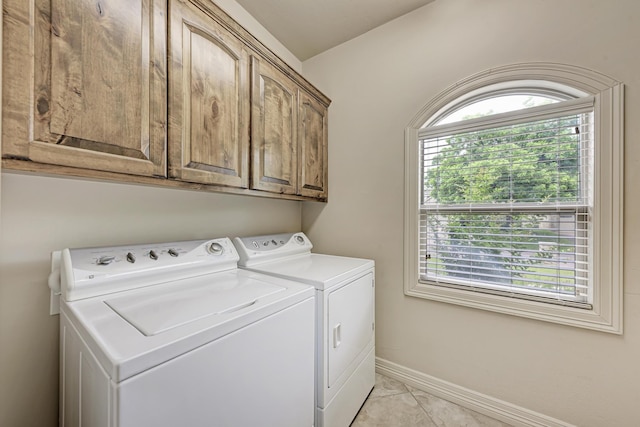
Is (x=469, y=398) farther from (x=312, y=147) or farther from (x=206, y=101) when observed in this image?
(x=206, y=101)

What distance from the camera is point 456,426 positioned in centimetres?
148

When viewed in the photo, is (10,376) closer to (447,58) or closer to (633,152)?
(447,58)

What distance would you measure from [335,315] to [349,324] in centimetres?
20

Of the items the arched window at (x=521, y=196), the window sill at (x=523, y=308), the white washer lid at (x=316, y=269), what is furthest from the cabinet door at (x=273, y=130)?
the window sill at (x=523, y=308)

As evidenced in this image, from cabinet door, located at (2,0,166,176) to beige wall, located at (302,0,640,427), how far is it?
1438 mm

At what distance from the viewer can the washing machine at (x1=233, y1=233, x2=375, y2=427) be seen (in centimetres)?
123

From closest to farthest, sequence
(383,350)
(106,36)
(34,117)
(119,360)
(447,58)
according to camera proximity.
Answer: (119,360) → (34,117) → (106,36) → (447,58) → (383,350)

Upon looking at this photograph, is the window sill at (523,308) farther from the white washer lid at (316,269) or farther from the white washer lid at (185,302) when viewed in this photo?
the white washer lid at (185,302)

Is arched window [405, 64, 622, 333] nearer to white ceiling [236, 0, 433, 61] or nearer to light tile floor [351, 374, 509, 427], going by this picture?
light tile floor [351, 374, 509, 427]

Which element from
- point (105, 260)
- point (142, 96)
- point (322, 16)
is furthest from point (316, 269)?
point (322, 16)

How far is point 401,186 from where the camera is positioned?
1863 mm

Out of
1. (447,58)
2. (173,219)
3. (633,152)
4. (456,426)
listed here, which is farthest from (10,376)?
(633,152)

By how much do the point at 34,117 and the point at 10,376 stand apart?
101 centimetres

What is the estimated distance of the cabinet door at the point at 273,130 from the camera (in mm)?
1487
